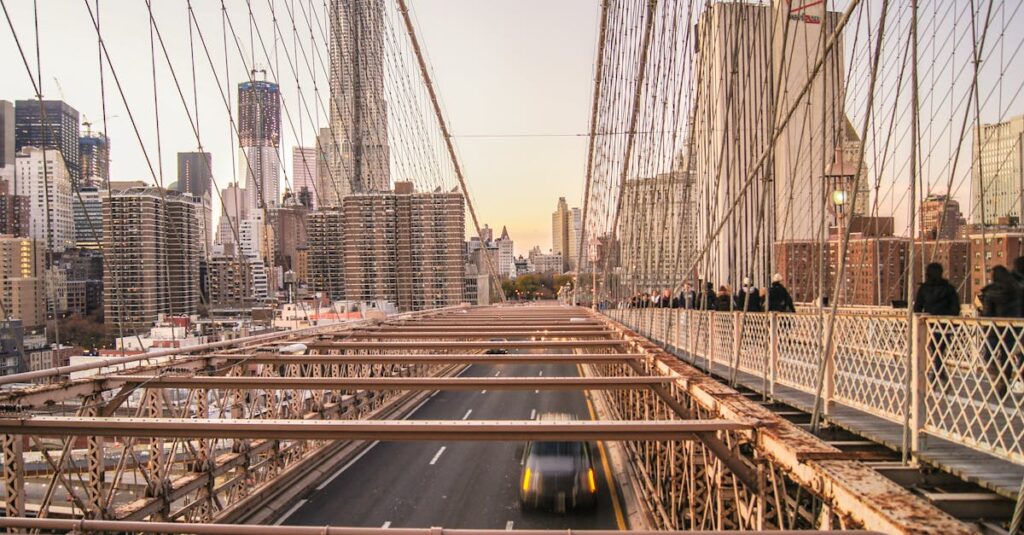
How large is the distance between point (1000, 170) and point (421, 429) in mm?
13935

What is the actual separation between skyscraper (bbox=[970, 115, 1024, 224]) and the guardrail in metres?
6.96

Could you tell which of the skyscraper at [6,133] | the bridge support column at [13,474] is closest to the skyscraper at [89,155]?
the skyscraper at [6,133]

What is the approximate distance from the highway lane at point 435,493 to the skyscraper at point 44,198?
8.39m

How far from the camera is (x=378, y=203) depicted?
145ft

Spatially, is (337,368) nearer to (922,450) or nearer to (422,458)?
(422,458)

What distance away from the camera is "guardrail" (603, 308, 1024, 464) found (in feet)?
13.1

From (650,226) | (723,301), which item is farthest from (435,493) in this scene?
(650,226)

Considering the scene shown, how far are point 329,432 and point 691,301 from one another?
13.8 metres

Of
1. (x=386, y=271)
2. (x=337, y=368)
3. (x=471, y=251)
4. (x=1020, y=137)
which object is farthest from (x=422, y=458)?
(x=471, y=251)

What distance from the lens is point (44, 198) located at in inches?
578

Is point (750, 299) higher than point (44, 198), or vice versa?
point (44, 198)

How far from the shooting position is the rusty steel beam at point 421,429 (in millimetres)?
5402

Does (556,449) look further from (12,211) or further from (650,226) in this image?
(12,211)

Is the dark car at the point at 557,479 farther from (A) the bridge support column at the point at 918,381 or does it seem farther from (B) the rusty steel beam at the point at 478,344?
(A) the bridge support column at the point at 918,381
